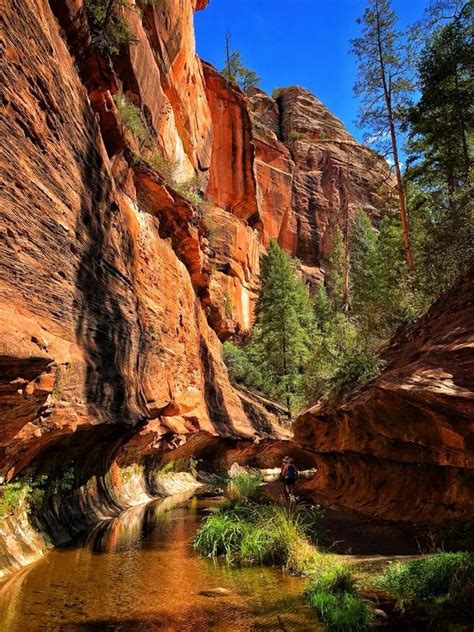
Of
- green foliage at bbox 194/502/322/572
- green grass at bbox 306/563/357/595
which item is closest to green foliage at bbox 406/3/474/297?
green foliage at bbox 194/502/322/572

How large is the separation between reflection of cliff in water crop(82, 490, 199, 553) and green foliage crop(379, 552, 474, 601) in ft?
20.3

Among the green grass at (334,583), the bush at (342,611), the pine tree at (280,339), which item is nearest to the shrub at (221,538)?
the green grass at (334,583)

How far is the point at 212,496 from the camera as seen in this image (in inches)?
832

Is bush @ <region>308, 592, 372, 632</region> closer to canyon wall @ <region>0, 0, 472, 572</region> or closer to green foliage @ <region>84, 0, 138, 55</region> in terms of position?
canyon wall @ <region>0, 0, 472, 572</region>

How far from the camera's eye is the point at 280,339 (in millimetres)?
38312

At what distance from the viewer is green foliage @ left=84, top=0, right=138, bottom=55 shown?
605 inches

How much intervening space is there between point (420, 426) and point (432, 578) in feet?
13.5

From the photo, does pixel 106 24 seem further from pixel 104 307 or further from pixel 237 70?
pixel 237 70

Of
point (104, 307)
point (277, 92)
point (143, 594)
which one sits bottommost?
point (143, 594)

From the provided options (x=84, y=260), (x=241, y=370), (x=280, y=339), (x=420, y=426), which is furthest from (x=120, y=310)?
(x=280, y=339)

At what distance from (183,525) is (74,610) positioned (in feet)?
24.9

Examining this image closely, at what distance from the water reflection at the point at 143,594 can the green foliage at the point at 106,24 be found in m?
15.1

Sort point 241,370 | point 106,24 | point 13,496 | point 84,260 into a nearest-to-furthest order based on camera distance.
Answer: point 13,496 → point 84,260 → point 106,24 → point 241,370

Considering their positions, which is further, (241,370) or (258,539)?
Result: (241,370)
